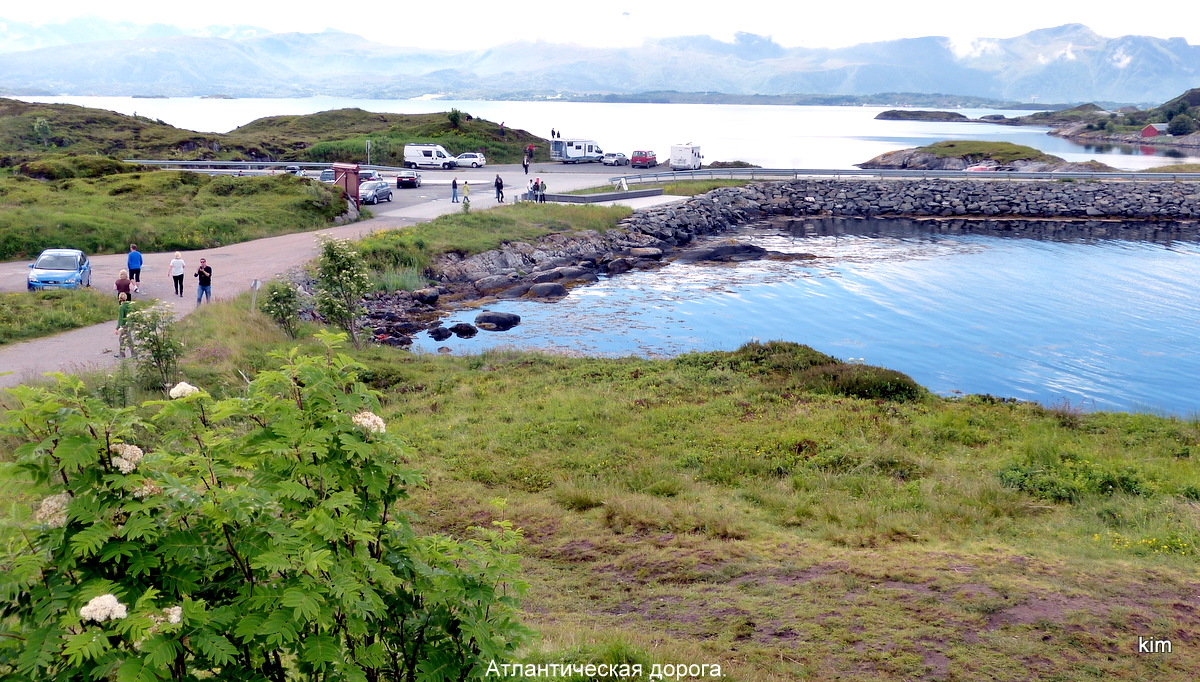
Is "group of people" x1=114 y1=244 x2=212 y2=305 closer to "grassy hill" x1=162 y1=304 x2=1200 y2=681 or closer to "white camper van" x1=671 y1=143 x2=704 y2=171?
"grassy hill" x1=162 y1=304 x2=1200 y2=681

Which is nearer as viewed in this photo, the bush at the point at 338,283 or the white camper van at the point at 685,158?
the bush at the point at 338,283

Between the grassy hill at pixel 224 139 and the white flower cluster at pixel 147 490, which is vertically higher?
the grassy hill at pixel 224 139

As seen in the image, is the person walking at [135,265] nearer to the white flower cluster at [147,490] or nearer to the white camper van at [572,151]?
the white flower cluster at [147,490]

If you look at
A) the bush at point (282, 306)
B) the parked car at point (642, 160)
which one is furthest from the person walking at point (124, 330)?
the parked car at point (642, 160)

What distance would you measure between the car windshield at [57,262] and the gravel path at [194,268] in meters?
1.24

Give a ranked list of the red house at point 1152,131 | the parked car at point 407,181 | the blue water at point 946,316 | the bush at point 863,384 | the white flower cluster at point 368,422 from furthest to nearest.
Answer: the red house at point 1152,131
the parked car at point 407,181
the blue water at point 946,316
the bush at point 863,384
the white flower cluster at point 368,422

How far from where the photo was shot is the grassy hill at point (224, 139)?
233 ft

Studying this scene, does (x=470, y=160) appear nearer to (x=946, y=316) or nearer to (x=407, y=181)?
(x=407, y=181)

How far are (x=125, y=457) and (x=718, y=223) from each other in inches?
2166

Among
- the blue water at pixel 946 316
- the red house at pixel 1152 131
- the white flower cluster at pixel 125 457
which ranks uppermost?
the red house at pixel 1152 131

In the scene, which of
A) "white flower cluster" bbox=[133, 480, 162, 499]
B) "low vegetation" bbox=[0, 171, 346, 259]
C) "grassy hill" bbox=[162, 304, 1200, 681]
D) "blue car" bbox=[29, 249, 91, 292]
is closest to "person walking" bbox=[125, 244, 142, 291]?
"blue car" bbox=[29, 249, 91, 292]

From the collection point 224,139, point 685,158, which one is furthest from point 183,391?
point 224,139

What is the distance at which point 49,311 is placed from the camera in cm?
2394

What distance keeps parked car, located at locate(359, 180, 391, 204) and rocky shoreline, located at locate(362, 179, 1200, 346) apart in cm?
1224
